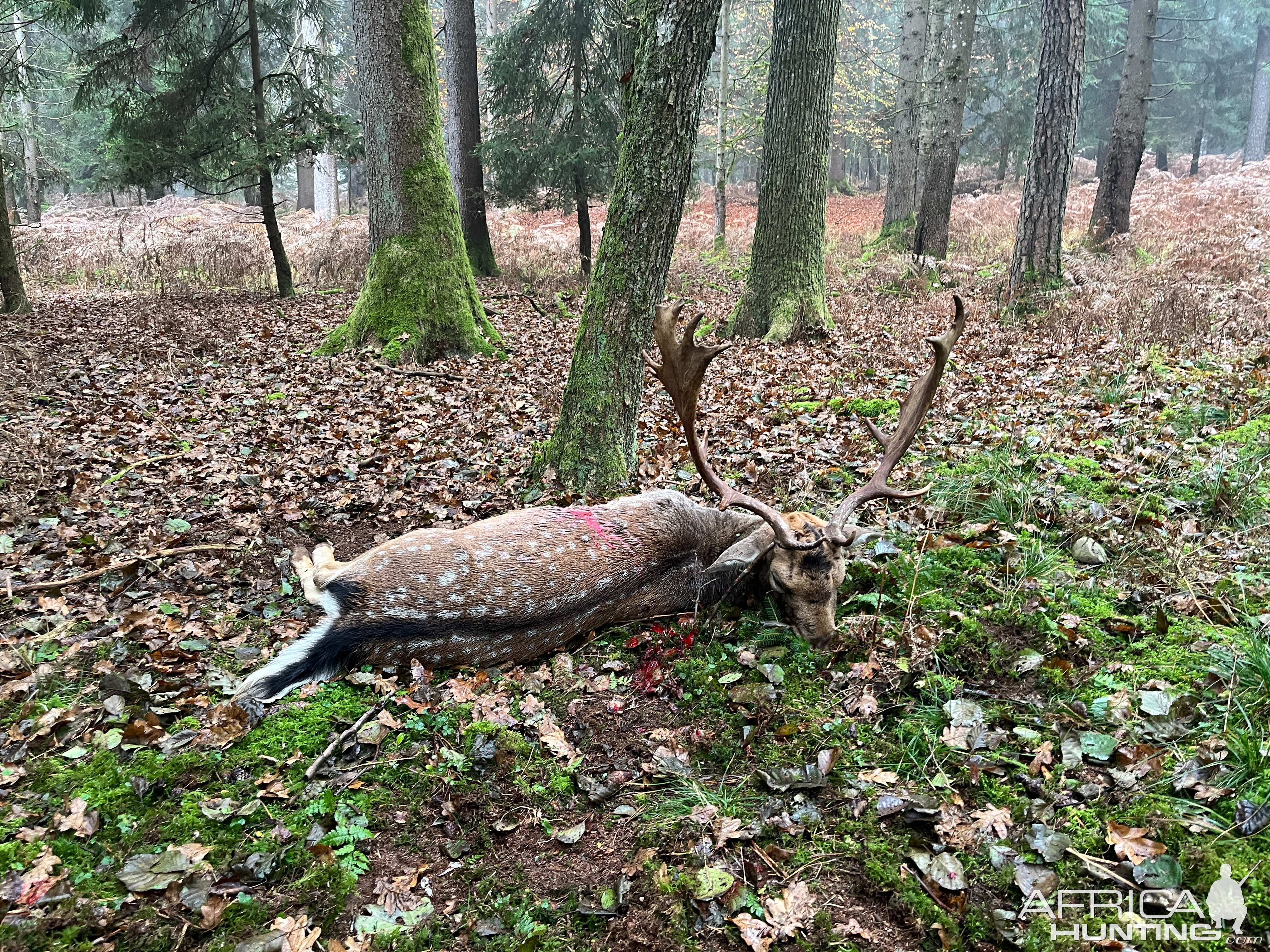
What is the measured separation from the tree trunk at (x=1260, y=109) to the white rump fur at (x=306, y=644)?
169 ft

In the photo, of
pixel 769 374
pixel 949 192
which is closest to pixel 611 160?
pixel 949 192

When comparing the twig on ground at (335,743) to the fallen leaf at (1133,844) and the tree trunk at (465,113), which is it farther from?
the tree trunk at (465,113)

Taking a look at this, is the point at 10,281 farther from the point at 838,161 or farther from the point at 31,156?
the point at 838,161

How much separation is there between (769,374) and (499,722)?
599 cm

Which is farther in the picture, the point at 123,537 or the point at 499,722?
the point at 123,537

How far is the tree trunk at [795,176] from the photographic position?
10.2 m

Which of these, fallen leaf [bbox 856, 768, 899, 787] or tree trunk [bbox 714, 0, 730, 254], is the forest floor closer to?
fallen leaf [bbox 856, 768, 899, 787]

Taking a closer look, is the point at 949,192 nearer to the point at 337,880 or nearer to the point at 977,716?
the point at 977,716

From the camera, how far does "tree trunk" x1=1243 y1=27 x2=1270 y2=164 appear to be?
1574 inches

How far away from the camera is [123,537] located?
5.35 meters

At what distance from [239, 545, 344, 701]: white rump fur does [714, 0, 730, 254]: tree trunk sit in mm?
17222

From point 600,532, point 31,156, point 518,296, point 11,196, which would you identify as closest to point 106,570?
point 600,532

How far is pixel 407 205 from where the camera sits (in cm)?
1001

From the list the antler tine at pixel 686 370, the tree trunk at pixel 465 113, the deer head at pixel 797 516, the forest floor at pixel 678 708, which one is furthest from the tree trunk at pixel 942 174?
the antler tine at pixel 686 370
